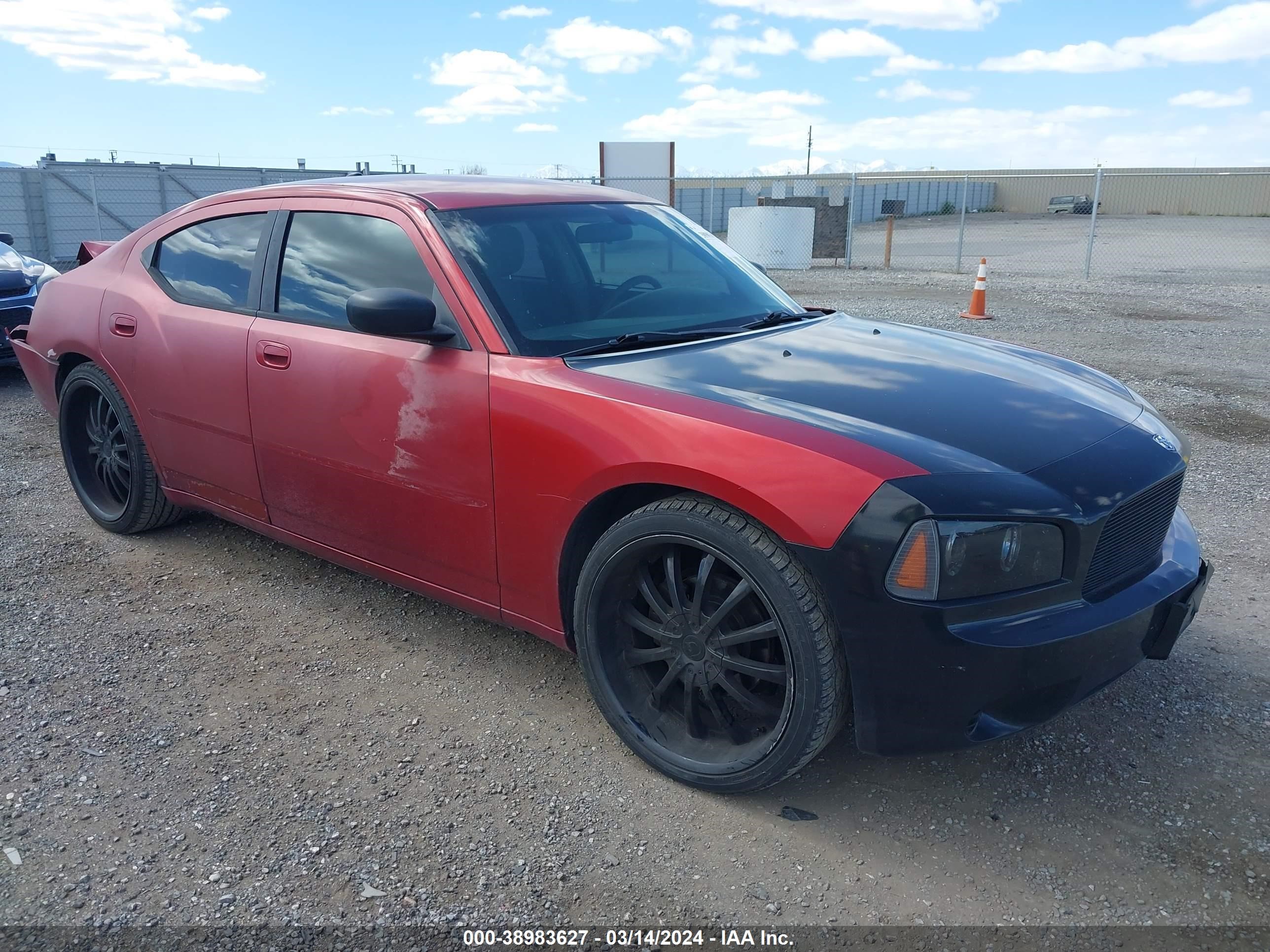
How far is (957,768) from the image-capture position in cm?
286

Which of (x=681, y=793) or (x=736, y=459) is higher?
(x=736, y=459)

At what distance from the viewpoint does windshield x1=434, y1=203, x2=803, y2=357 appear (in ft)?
10.2

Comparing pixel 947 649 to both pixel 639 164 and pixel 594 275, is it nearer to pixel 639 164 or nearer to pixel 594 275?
pixel 594 275

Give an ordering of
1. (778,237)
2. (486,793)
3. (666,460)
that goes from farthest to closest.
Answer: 1. (778,237)
2. (486,793)
3. (666,460)

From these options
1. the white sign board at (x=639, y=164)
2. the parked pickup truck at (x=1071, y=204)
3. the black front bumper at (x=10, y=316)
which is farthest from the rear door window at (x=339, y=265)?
the parked pickup truck at (x=1071, y=204)

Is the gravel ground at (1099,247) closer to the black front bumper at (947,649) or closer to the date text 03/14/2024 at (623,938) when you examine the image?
the black front bumper at (947,649)

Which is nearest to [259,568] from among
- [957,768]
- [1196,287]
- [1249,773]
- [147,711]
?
[147,711]

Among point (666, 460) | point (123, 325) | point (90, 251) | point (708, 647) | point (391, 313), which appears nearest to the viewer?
point (666, 460)

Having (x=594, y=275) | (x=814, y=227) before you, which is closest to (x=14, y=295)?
(x=594, y=275)

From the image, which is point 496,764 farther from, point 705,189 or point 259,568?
point 705,189

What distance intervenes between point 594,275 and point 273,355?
1.20m

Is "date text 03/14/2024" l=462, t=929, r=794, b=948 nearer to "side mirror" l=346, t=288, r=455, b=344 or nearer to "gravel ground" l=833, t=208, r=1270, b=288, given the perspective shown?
"side mirror" l=346, t=288, r=455, b=344

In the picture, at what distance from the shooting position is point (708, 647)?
2.63 m

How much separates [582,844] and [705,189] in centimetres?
3371
